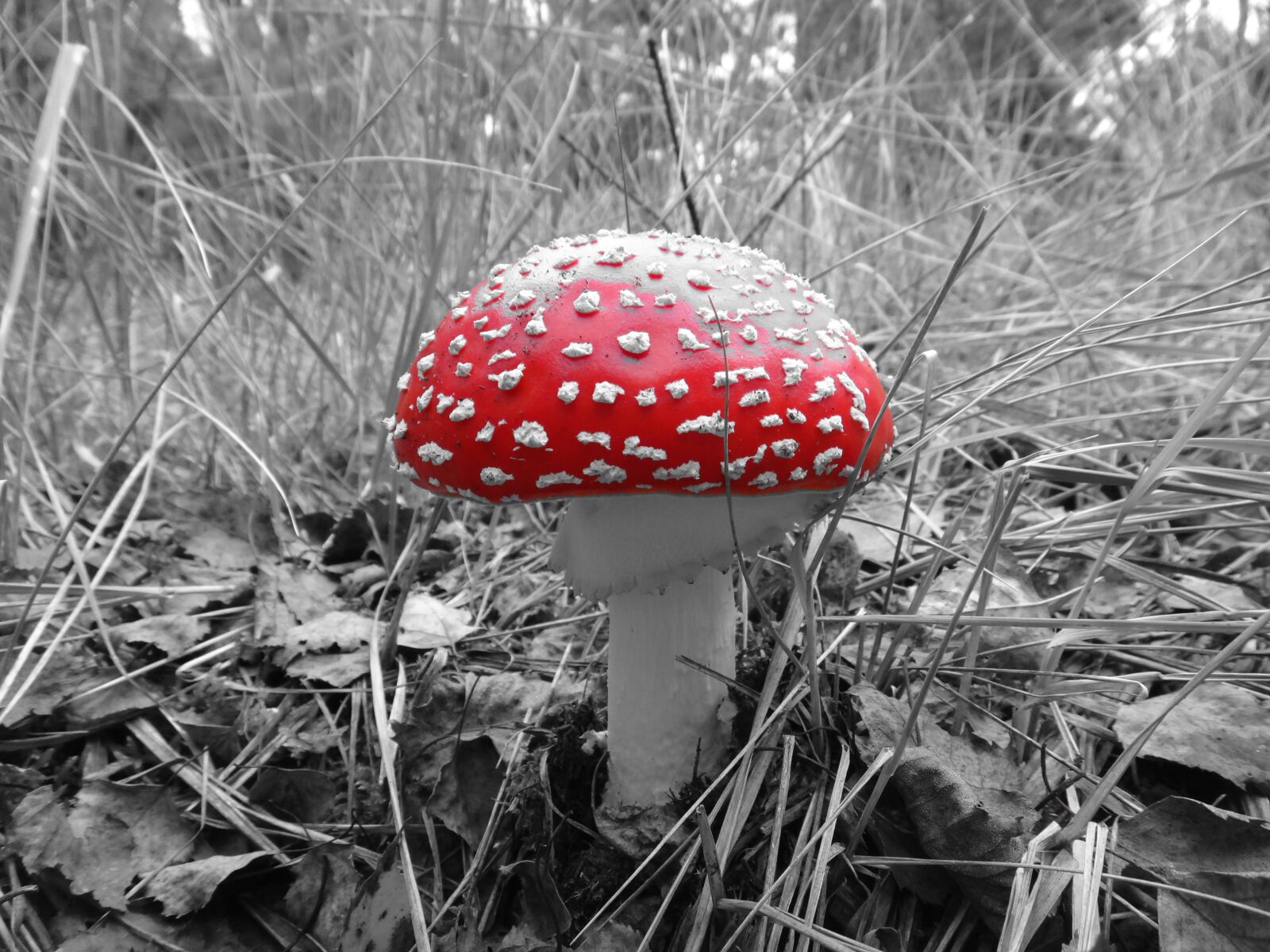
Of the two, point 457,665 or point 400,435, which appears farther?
point 457,665

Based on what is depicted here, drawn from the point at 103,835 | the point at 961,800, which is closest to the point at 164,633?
the point at 103,835

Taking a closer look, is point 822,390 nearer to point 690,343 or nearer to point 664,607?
point 690,343

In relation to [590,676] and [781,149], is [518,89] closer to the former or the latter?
[781,149]

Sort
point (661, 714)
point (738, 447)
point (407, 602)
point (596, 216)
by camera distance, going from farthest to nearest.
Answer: point (596, 216), point (407, 602), point (661, 714), point (738, 447)

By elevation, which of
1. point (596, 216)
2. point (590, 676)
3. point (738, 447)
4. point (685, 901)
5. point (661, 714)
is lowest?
point (685, 901)

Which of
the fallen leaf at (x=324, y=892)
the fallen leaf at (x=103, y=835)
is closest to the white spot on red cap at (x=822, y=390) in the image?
the fallen leaf at (x=324, y=892)

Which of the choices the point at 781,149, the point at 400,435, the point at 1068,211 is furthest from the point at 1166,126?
the point at 400,435
